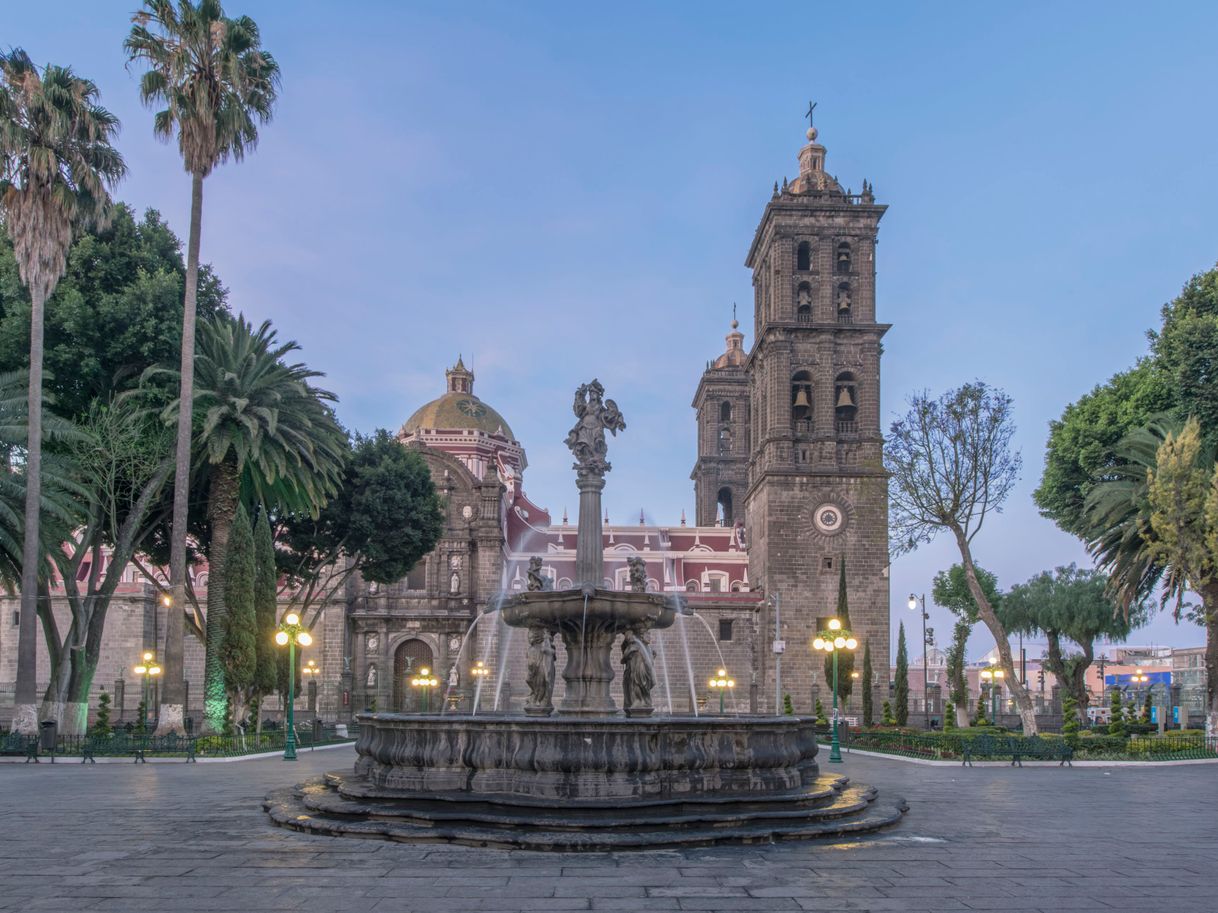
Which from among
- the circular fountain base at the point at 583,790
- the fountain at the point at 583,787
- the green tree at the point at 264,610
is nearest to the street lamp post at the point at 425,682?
the green tree at the point at 264,610

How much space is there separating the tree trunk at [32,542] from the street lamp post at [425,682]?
27.7m

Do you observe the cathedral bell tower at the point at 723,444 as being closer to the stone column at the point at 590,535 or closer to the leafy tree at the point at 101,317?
the leafy tree at the point at 101,317

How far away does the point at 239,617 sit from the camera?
29438mm

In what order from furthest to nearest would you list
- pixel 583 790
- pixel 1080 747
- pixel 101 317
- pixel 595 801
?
pixel 101 317 < pixel 1080 747 < pixel 583 790 < pixel 595 801

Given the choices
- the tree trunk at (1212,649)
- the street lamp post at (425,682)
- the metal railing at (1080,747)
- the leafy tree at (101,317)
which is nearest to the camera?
the metal railing at (1080,747)

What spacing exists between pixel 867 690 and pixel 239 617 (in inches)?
1073

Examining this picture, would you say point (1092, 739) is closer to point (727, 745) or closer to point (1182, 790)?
point (1182, 790)

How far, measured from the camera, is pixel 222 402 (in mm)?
29594

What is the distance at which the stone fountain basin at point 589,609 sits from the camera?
15.9m

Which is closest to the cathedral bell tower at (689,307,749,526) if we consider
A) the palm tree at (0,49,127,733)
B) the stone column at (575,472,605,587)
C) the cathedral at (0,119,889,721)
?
the cathedral at (0,119,889,721)

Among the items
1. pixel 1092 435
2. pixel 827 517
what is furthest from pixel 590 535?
pixel 827 517

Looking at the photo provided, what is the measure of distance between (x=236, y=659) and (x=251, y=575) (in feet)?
7.49

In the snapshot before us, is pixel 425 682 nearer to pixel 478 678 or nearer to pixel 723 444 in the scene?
pixel 478 678

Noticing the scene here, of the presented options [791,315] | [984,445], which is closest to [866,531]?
[791,315]
